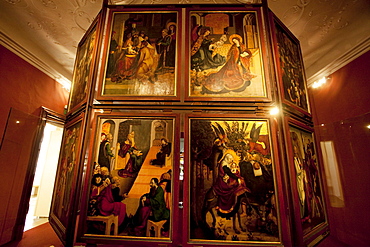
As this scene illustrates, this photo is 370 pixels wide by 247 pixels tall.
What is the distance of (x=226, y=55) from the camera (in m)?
2.77

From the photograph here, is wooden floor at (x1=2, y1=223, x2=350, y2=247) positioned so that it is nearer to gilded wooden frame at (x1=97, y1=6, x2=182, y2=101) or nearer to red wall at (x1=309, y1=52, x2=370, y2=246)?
red wall at (x1=309, y1=52, x2=370, y2=246)

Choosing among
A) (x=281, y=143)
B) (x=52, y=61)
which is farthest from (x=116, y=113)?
(x=52, y=61)

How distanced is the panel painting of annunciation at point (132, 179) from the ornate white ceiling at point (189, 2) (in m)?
2.51

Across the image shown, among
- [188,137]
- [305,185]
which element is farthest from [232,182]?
[305,185]

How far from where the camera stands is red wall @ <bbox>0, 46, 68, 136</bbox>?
3.46 metres

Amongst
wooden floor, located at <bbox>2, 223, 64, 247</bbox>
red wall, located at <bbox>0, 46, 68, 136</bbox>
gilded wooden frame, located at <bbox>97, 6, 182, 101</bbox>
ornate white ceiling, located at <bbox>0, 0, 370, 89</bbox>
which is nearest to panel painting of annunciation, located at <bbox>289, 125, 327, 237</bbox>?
gilded wooden frame, located at <bbox>97, 6, 182, 101</bbox>

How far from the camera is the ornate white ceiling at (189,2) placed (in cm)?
339

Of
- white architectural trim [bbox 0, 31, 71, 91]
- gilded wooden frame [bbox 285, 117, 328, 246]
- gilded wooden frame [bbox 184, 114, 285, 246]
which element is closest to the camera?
gilded wooden frame [bbox 184, 114, 285, 246]

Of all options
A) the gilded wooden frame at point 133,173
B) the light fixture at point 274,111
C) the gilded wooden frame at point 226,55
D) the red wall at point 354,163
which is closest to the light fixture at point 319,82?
the red wall at point 354,163

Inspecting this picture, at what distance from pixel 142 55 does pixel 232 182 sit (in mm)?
2200

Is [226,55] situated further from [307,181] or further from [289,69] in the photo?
[307,181]

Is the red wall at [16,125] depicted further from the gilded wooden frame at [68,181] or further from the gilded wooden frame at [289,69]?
the gilded wooden frame at [289,69]

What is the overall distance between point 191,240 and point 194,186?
583 mm

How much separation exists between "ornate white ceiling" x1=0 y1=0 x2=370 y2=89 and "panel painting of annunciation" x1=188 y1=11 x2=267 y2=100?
729mm
